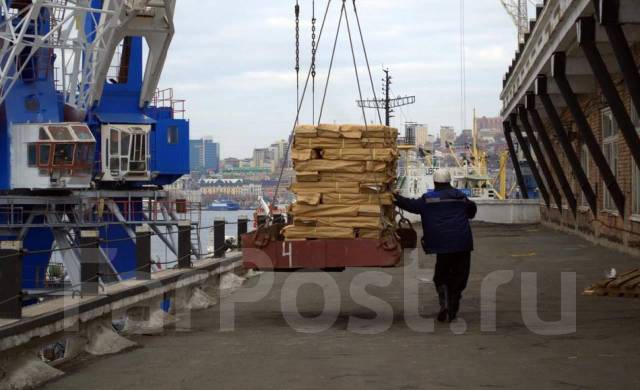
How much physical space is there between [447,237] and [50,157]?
36.3 metres

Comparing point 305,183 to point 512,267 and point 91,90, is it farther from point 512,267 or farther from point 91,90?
point 91,90

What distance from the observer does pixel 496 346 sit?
9977 millimetres

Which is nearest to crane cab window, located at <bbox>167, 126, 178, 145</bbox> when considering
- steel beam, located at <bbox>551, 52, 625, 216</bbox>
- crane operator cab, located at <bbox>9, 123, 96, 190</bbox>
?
crane operator cab, located at <bbox>9, 123, 96, 190</bbox>

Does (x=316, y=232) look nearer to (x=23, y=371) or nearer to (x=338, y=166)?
(x=338, y=166)

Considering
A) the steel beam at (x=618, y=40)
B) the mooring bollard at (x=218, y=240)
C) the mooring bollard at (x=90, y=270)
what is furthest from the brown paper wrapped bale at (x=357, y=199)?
the mooring bollard at (x=218, y=240)

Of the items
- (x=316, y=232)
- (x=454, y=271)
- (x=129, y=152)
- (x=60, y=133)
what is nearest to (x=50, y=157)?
(x=60, y=133)

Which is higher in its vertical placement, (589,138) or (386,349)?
(589,138)

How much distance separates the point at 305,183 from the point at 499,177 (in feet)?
247

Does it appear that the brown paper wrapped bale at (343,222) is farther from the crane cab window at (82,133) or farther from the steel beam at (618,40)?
the crane cab window at (82,133)

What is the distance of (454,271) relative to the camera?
477 inches

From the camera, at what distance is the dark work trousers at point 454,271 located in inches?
475

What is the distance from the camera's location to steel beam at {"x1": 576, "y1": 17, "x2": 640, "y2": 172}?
19656mm

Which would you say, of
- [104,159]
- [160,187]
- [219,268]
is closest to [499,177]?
[160,187]

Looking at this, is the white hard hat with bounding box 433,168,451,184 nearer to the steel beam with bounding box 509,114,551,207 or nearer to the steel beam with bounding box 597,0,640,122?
the steel beam with bounding box 597,0,640,122
